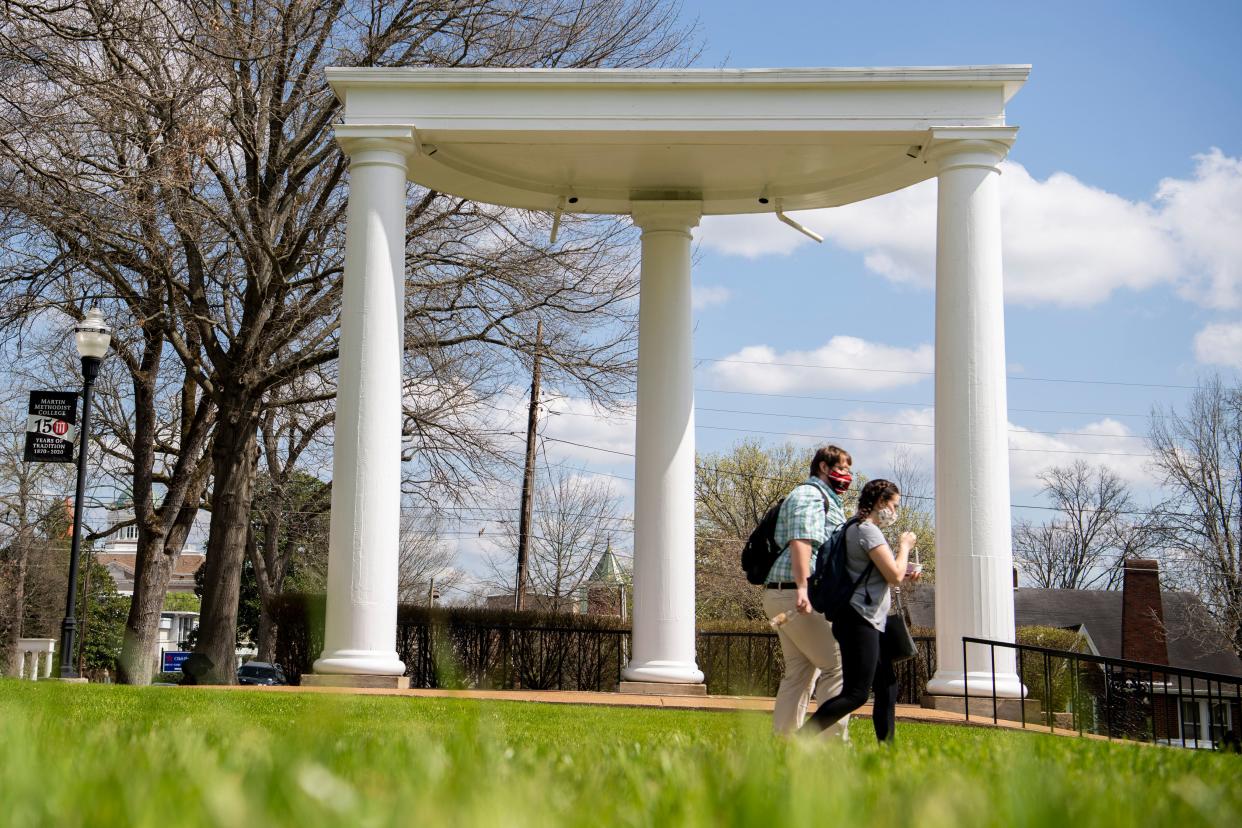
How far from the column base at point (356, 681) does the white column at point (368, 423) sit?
7 cm

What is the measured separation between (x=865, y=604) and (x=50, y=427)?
46.0ft

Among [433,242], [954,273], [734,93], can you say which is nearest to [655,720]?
[954,273]

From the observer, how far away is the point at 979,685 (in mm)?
14242

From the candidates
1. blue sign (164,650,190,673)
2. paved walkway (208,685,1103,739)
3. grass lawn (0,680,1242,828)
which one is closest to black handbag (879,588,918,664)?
paved walkway (208,685,1103,739)

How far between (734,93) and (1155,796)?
531 inches

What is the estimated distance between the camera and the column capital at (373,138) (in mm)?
15414

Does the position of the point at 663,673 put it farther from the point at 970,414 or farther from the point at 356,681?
the point at 970,414

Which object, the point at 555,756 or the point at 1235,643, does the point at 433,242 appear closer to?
the point at 555,756

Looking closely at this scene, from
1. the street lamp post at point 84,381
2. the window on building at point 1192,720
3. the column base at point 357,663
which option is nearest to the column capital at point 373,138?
the street lamp post at point 84,381

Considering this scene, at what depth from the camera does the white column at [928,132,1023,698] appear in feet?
48.1

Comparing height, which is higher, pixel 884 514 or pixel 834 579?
pixel 884 514

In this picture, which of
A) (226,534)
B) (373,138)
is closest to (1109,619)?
(226,534)

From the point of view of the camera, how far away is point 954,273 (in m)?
15.1

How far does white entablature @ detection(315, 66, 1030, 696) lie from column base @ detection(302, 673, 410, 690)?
9 cm
